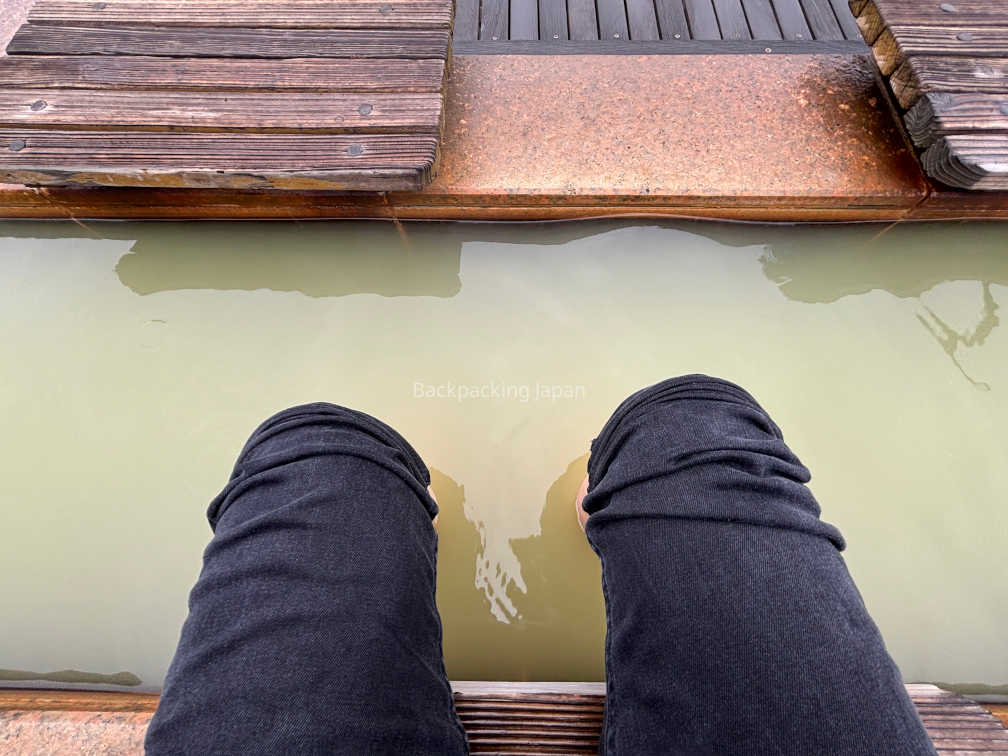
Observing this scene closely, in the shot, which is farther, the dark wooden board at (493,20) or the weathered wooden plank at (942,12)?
the dark wooden board at (493,20)

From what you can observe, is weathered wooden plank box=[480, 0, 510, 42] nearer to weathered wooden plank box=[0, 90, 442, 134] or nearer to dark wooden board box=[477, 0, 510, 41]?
dark wooden board box=[477, 0, 510, 41]

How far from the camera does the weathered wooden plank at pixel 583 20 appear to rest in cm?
243

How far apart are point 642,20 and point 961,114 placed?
4.46 feet

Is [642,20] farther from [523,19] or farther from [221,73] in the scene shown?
[221,73]

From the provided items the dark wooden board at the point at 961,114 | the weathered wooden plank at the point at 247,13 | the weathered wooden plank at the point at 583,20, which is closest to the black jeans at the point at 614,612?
the dark wooden board at the point at 961,114

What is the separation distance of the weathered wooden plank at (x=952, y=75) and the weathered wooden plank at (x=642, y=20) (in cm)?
102

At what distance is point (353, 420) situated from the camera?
1127 millimetres

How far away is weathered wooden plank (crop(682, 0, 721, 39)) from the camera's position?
244 cm

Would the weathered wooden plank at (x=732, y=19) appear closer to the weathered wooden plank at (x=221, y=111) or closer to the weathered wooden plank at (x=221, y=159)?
the weathered wooden plank at (x=221, y=111)

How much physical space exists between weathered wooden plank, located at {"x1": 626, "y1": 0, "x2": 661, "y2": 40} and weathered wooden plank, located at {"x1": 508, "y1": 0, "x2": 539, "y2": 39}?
0.42 m

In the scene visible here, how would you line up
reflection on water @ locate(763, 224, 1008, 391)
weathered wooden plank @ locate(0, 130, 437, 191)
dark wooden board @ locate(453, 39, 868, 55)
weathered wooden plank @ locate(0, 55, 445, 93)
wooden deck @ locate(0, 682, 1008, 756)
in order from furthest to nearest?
dark wooden board @ locate(453, 39, 868, 55) < reflection on water @ locate(763, 224, 1008, 391) < weathered wooden plank @ locate(0, 55, 445, 93) < weathered wooden plank @ locate(0, 130, 437, 191) < wooden deck @ locate(0, 682, 1008, 756)

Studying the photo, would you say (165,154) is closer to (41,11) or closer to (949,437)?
(41,11)

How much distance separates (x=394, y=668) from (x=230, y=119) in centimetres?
169

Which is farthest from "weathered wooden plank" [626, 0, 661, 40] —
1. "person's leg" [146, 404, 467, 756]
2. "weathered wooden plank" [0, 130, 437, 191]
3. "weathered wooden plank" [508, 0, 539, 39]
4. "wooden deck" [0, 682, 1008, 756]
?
"wooden deck" [0, 682, 1008, 756]
